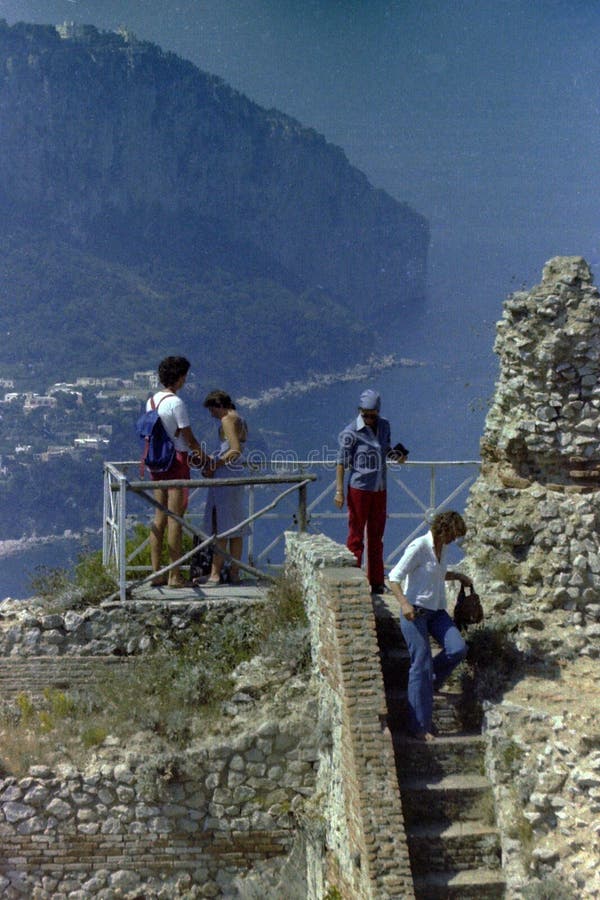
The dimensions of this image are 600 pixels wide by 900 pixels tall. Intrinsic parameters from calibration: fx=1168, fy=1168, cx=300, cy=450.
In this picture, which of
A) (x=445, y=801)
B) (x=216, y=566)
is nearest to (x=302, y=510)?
(x=216, y=566)

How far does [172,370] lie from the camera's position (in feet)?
35.2

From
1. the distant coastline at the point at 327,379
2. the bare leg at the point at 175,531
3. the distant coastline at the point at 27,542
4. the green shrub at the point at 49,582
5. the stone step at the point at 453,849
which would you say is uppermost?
the distant coastline at the point at 327,379

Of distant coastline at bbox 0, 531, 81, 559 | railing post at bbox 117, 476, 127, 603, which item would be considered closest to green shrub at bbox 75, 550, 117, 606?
railing post at bbox 117, 476, 127, 603

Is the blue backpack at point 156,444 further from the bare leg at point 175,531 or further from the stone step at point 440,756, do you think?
the stone step at point 440,756

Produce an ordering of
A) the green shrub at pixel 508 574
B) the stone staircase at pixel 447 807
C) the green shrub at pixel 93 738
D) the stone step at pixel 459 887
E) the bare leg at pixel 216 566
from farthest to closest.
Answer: the bare leg at pixel 216 566, the green shrub at pixel 508 574, the green shrub at pixel 93 738, the stone staircase at pixel 447 807, the stone step at pixel 459 887

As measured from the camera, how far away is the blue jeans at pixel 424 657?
905 centimetres

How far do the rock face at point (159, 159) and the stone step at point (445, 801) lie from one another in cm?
8453

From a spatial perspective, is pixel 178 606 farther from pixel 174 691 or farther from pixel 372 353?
pixel 372 353

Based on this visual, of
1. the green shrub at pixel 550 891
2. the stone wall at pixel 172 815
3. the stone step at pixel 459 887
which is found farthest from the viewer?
the stone wall at pixel 172 815

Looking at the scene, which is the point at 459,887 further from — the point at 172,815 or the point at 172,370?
the point at 172,370

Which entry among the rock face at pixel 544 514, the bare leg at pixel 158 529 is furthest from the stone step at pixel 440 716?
the bare leg at pixel 158 529

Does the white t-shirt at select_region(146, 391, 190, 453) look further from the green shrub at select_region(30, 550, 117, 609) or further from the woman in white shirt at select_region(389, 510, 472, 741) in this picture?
the woman in white shirt at select_region(389, 510, 472, 741)

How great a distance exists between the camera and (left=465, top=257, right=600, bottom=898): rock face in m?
9.11

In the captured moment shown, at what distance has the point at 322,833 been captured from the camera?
911cm
